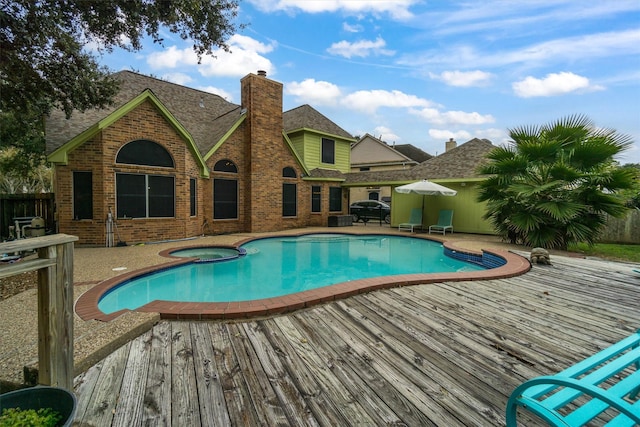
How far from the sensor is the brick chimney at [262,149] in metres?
13.6

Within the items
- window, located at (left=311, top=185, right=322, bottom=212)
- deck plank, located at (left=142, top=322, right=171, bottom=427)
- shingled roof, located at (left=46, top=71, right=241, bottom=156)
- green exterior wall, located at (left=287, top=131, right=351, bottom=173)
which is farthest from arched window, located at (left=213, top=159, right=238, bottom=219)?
deck plank, located at (left=142, top=322, right=171, bottom=427)

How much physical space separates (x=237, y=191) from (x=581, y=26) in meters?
12.6

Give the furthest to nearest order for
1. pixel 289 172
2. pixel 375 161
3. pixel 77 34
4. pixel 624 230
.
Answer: pixel 375 161
pixel 289 172
pixel 624 230
pixel 77 34

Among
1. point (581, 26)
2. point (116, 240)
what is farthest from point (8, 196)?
point (581, 26)

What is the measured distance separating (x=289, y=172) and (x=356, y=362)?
43.7 ft

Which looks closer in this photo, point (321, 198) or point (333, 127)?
point (321, 198)

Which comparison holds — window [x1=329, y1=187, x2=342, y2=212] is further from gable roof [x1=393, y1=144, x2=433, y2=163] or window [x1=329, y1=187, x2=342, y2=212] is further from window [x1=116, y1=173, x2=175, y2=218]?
gable roof [x1=393, y1=144, x2=433, y2=163]

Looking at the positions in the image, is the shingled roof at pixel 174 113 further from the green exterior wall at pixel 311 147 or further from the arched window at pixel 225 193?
the green exterior wall at pixel 311 147

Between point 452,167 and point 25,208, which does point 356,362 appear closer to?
point 452,167

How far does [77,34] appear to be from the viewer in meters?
6.54

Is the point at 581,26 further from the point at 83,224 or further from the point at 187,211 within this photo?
the point at 83,224

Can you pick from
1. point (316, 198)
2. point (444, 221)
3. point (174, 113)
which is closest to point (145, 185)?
point (174, 113)

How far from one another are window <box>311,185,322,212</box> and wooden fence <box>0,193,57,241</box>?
10858 mm

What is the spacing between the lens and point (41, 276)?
1896 mm
